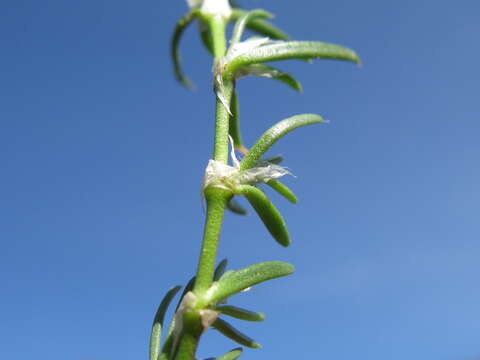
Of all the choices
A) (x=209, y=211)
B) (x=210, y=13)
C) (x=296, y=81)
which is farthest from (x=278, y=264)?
(x=210, y=13)

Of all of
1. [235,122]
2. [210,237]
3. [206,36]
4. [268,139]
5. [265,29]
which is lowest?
[210,237]

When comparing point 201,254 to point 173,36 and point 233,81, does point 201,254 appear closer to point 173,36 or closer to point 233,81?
point 233,81

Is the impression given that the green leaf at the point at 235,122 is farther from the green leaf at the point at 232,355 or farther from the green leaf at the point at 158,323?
the green leaf at the point at 232,355

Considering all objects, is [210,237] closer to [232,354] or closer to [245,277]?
[245,277]

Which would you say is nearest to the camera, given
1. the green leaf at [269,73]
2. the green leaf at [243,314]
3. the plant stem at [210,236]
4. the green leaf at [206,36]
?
the plant stem at [210,236]

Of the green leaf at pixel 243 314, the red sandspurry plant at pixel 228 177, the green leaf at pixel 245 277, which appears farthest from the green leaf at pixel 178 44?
the green leaf at pixel 243 314

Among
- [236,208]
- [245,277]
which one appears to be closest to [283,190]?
[236,208]
